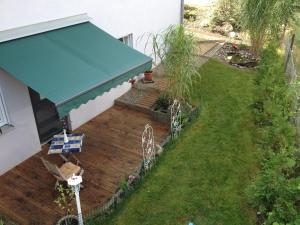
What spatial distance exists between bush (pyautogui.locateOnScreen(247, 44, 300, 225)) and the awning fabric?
5.57 metres

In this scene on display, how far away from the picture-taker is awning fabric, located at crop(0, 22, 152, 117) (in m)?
9.63

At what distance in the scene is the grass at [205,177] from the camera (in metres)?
10.1

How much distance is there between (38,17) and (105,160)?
19.4 feet

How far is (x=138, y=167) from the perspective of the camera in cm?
1207

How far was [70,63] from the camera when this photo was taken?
421 inches

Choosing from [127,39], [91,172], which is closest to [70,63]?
[91,172]

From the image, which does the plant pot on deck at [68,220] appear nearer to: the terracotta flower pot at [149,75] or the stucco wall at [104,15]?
the stucco wall at [104,15]

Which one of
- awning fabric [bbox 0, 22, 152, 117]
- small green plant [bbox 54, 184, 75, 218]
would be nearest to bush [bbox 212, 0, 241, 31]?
awning fabric [bbox 0, 22, 152, 117]

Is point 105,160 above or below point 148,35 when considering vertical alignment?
below

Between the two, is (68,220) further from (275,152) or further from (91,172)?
(275,152)

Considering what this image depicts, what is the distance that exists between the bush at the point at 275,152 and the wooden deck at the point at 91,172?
4.56 m

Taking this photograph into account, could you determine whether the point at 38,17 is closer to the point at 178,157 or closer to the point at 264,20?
the point at 178,157

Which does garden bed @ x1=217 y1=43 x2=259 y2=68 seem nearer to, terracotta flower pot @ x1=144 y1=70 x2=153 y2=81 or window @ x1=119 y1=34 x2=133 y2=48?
terracotta flower pot @ x1=144 y1=70 x2=153 y2=81

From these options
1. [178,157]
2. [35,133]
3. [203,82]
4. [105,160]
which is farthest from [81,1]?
[203,82]
